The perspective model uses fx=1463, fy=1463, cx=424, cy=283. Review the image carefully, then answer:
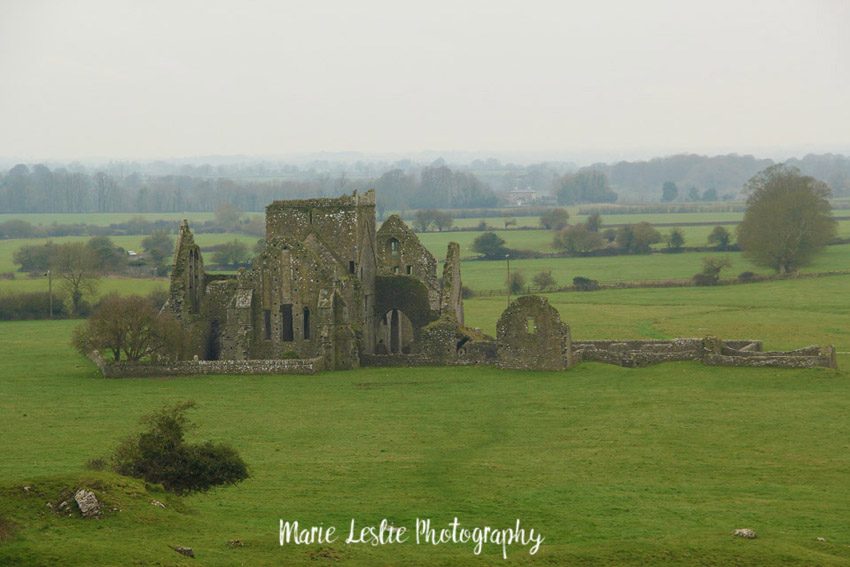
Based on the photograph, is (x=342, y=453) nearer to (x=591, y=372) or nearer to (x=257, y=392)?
(x=257, y=392)

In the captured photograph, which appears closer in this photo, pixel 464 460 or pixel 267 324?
pixel 464 460

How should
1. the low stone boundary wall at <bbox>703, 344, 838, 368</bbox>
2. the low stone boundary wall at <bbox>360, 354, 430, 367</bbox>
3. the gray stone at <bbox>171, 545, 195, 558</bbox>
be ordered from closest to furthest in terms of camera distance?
the gray stone at <bbox>171, 545, 195, 558</bbox>
the low stone boundary wall at <bbox>703, 344, 838, 368</bbox>
the low stone boundary wall at <bbox>360, 354, 430, 367</bbox>

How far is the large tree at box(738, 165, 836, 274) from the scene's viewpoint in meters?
107

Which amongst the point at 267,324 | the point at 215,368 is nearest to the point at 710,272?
the point at 267,324

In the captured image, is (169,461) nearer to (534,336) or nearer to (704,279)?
(534,336)

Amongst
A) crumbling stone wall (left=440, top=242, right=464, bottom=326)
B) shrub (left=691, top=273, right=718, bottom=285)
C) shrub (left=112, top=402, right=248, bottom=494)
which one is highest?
crumbling stone wall (left=440, top=242, right=464, bottom=326)

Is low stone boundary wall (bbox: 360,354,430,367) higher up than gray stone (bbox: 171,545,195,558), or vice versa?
gray stone (bbox: 171,545,195,558)

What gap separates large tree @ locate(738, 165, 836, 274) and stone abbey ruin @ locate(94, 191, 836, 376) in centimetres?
4712

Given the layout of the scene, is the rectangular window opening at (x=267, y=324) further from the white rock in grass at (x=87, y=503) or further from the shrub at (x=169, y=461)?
the white rock in grass at (x=87, y=503)

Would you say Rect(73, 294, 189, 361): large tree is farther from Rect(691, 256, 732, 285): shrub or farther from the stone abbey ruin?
Rect(691, 256, 732, 285): shrub

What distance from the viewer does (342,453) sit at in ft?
132

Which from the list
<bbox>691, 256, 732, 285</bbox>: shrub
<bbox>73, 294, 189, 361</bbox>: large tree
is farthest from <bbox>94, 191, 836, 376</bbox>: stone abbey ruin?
<bbox>691, 256, 732, 285</bbox>: shrub

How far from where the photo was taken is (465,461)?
39375 mm

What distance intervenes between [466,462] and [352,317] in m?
22.9
